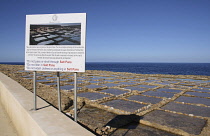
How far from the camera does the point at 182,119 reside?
4.21m

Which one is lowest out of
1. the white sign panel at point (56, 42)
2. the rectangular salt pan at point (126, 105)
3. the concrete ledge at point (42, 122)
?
the rectangular salt pan at point (126, 105)

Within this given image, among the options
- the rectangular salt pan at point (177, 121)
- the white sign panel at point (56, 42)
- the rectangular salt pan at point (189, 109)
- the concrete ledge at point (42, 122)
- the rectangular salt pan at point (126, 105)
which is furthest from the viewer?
the rectangular salt pan at point (126, 105)

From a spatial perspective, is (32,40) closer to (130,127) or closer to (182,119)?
(130,127)

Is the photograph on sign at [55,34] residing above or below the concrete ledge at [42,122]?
above

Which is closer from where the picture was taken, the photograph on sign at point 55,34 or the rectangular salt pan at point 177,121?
the photograph on sign at point 55,34

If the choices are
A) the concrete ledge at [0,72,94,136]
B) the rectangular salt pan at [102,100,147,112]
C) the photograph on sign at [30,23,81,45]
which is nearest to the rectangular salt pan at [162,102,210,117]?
the rectangular salt pan at [102,100,147,112]

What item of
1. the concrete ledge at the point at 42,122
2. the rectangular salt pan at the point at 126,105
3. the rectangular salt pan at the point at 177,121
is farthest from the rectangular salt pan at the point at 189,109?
the concrete ledge at the point at 42,122

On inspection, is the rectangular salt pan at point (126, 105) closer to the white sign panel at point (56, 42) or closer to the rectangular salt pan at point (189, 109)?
the rectangular salt pan at point (189, 109)

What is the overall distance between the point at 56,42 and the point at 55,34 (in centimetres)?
17

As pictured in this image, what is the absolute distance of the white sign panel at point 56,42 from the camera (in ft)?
8.82

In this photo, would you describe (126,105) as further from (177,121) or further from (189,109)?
(189,109)

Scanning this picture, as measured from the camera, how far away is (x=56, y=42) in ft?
9.21

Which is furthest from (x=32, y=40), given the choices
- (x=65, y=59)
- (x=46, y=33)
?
(x=65, y=59)

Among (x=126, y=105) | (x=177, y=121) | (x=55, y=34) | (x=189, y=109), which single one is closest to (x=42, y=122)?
(x=55, y=34)
